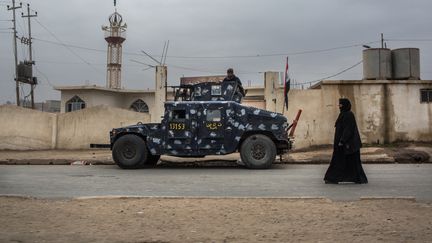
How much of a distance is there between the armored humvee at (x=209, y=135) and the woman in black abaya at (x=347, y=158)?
3.51 metres

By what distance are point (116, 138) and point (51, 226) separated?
8.71m

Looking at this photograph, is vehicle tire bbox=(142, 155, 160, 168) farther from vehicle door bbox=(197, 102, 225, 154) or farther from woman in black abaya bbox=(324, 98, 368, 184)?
woman in black abaya bbox=(324, 98, 368, 184)

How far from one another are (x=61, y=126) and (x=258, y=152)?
1106 cm

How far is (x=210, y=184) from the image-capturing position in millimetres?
10500

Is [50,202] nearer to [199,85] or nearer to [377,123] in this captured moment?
[199,85]

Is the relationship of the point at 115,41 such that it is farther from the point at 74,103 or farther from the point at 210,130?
the point at 210,130

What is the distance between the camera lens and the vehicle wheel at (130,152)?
1425cm

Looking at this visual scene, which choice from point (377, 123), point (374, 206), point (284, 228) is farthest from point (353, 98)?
point (284, 228)

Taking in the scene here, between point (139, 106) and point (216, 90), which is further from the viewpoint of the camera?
point (139, 106)

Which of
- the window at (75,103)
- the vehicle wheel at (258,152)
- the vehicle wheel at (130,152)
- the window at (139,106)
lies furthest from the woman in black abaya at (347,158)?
the window at (139,106)

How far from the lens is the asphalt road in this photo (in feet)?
29.4

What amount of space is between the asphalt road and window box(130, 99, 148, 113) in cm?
3791

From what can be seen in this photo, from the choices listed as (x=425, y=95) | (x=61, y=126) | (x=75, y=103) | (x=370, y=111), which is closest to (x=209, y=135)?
(x=370, y=111)

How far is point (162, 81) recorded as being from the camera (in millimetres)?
22688
